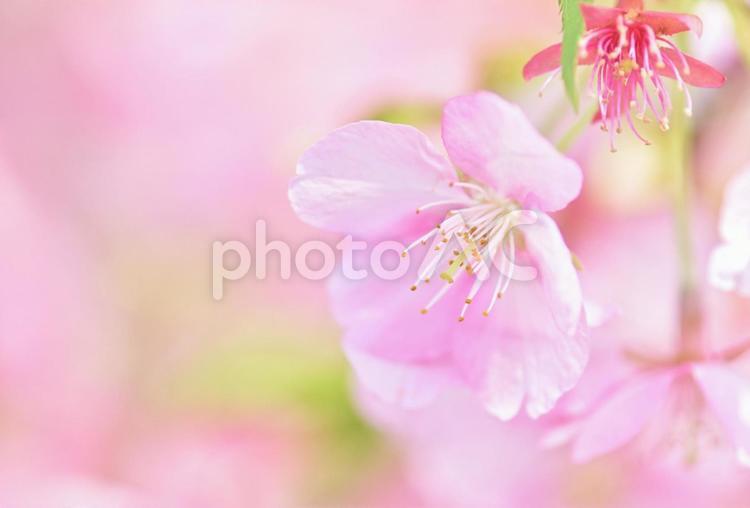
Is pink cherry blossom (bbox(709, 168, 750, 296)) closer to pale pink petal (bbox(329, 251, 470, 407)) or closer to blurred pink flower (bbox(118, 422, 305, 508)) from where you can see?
pale pink petal (bbox(329, 251, 470, 407))

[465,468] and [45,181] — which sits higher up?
[45,181]

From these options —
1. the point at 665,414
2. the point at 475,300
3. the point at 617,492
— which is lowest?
the point at 617,492

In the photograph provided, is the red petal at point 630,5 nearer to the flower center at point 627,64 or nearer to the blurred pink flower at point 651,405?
the flower center at point 627,64

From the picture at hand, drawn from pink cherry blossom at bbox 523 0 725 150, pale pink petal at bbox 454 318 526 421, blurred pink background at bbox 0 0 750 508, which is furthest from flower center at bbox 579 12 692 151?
blurred pink background at bbox 0 0 750 508

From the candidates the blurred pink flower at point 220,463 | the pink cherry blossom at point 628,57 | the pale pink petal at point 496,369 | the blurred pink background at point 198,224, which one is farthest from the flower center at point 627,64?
the blurred pink flower at point 220,463

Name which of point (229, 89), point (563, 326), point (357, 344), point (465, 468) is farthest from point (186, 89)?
point (563, 326)

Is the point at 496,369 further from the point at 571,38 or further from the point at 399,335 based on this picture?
the point at 571,38

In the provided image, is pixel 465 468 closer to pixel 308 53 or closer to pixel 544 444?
pixel 544 444

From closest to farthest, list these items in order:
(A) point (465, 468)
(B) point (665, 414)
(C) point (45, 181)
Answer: (B) point (665, 414)
(A) point (465, 468)
(C) point (45, 181)

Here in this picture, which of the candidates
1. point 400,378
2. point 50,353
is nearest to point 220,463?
point 50,353
